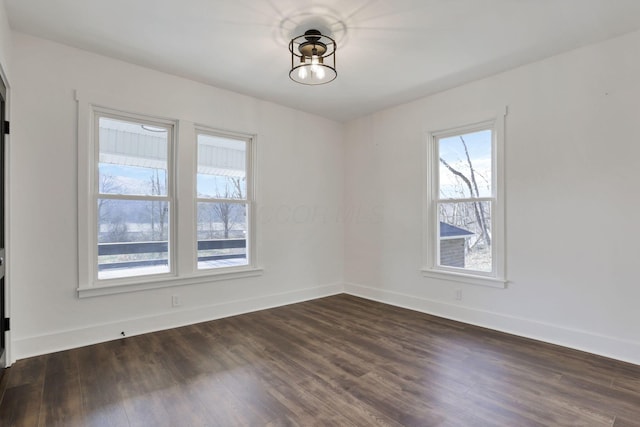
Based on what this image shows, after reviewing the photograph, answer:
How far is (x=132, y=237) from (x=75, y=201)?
613mm

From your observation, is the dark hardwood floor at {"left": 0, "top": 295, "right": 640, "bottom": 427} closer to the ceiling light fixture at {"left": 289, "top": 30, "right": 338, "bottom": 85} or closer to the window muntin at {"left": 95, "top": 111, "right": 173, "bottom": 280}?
the window muntin at {"left": 95, "top": 111, "right": 173, "bottom": 280}

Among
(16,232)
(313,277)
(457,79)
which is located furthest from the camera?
(313,277)

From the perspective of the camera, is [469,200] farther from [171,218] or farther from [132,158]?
[132,158]

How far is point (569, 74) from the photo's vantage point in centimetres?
320

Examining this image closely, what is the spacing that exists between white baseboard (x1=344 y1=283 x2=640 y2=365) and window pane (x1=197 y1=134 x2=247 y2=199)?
8.15 feet

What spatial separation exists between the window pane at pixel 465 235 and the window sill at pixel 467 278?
0.39 ft

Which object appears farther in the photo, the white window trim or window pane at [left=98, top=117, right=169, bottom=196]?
window pane at [left=98, top=117, right=169, bottom=196]

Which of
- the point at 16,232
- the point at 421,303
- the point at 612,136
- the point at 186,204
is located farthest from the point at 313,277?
the point at 612,136

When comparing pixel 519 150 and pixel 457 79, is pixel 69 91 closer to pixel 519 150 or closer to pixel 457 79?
pixel 457 79

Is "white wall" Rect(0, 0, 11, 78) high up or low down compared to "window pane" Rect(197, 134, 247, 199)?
up

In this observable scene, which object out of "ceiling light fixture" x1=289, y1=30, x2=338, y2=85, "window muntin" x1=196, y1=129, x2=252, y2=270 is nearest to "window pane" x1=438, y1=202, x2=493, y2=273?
"ceiling light fixture" x1=289, y1=30, x2=338, y2=85

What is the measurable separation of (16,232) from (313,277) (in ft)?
11.2

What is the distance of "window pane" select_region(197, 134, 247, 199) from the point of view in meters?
4.10

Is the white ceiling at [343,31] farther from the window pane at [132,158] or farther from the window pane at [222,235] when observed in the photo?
the window pane at [222,235]
